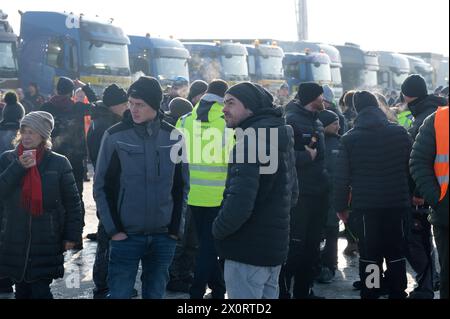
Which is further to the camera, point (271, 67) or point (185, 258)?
point (271, 67)

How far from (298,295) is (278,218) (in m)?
2.19

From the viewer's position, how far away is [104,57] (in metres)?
21.2

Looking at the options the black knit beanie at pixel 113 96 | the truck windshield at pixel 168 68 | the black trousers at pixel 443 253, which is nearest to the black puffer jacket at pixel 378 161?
the black trousers at pixel 443 253

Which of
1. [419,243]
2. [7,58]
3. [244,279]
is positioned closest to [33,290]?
[244,279]

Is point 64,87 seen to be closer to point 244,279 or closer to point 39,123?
point 39,123

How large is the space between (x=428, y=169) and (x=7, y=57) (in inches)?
682

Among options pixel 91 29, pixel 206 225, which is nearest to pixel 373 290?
pixel 206 225

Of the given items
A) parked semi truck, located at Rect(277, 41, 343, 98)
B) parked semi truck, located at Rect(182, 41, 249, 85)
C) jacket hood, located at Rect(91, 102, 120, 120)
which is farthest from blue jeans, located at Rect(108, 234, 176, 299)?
parked semi truck, located at Rect(277, 41, 343, 98)

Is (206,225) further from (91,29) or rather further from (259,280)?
(91,29)

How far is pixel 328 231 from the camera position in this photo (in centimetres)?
825

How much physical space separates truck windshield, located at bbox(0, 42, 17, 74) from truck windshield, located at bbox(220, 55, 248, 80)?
26.7 feet

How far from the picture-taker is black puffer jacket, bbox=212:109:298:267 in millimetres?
4562

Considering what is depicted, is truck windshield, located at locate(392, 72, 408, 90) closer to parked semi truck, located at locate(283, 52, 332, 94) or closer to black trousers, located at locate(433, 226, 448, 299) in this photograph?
parked semi truck, located at locate(283, 52, 332, 94)
